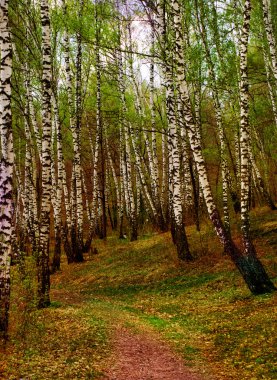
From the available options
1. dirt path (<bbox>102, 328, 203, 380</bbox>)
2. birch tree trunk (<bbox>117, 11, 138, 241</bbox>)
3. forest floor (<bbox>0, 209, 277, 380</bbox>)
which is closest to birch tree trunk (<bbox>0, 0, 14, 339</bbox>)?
forest floor (<bbox>0, 209, 277, 380</bbox>)

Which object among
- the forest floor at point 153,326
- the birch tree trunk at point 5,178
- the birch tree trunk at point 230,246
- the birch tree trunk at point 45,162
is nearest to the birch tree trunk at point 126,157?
the forest floor at point 153,326

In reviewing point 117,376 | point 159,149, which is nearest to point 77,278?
point 117,376

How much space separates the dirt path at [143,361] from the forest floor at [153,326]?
2cm

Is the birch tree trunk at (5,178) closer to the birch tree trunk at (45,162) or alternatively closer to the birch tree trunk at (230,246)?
the birch tree trunk at (45,162)

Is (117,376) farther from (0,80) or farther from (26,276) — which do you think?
(0,80)

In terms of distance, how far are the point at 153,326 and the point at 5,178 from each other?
5.54 metres

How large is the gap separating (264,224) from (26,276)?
46.4 ft

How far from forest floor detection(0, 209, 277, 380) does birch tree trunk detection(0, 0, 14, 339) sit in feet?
1.26

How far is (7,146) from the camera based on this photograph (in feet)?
28.6

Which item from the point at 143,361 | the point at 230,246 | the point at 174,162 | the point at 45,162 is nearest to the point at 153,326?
the point at 143,361

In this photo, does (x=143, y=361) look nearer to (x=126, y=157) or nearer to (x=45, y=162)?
(x=45, y=162)

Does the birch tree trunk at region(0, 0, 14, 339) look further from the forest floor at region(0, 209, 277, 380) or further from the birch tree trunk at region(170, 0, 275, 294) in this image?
the birch tree trunk at region(170, 0, 275, 294)

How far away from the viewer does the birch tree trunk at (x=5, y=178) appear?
27.2 feet

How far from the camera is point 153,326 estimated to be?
1071cm
